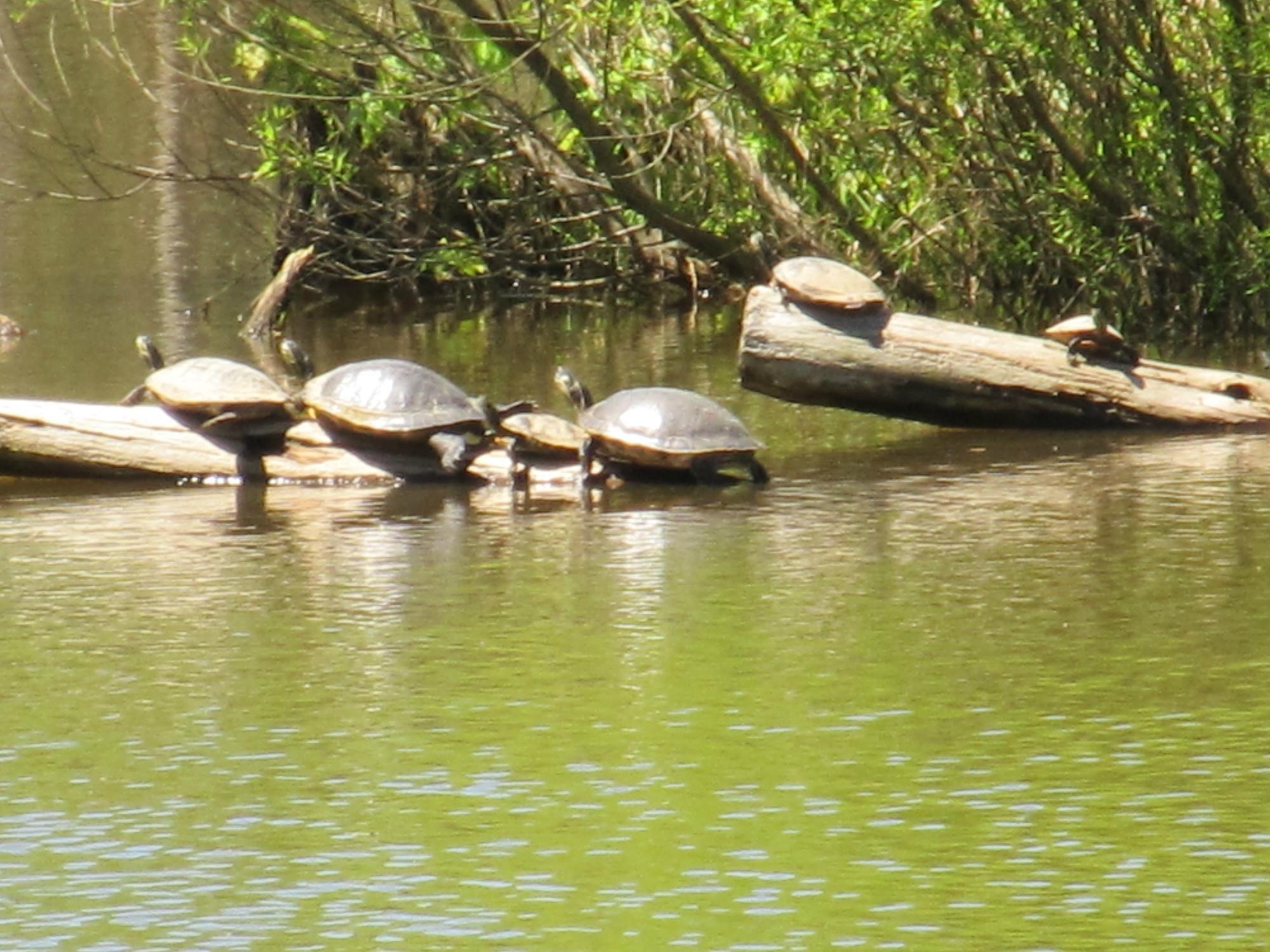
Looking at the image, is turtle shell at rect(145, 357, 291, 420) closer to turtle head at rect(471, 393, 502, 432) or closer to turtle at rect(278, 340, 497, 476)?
turtle at rect(278, 340, 497, 476)

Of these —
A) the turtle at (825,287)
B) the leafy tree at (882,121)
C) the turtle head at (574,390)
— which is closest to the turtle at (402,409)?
the turtle head at (574,390)

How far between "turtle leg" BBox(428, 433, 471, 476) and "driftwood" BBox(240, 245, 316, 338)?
6.99 meters

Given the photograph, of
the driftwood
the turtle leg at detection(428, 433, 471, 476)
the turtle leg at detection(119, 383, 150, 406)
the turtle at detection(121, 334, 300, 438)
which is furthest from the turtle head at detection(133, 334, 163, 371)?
the driftwood

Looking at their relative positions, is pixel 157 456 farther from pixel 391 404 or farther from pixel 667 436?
pixel 667 436

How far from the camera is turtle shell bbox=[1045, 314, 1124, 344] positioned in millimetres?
11648

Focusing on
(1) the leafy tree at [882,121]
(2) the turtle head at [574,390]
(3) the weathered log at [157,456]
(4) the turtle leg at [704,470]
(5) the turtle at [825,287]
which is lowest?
(4) the turtle leg at [704,470]

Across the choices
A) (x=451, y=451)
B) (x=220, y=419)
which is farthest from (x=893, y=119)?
(x=220, y=419)

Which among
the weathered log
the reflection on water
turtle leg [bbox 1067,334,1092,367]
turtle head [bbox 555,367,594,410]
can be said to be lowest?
the reflection on water

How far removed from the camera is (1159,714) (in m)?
6.58

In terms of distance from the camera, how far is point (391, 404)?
36.3 ft

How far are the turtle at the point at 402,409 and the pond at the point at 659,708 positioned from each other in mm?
245

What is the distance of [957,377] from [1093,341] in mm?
733

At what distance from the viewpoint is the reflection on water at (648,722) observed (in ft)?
16.8

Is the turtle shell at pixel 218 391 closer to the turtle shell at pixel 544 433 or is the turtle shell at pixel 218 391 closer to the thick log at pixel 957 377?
the turtle shell at pixel 544 433
